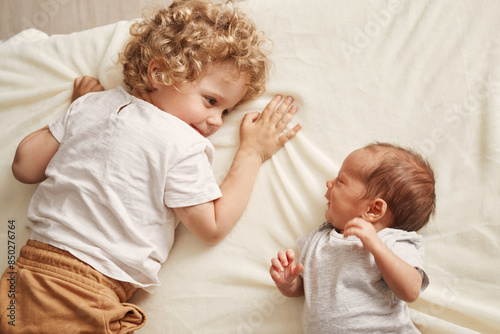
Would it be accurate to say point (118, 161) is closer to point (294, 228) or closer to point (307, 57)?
point (294, 228)

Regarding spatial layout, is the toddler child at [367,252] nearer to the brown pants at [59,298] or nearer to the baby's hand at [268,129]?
the baby's hand at [268,129]

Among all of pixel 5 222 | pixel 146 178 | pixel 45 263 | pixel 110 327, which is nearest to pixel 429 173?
pixel 146 178

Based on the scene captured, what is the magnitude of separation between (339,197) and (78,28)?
4.88 ft

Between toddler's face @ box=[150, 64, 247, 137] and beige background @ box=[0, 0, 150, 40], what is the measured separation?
0.92 meters

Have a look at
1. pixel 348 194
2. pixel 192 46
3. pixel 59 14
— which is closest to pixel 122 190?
pixel 192 46

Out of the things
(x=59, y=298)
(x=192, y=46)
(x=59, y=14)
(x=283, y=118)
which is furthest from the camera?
(x=59, y=14)

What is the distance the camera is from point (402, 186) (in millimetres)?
987

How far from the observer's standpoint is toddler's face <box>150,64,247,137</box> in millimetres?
1169

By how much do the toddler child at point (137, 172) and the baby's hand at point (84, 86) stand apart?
107 mm

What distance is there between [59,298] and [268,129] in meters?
0.67

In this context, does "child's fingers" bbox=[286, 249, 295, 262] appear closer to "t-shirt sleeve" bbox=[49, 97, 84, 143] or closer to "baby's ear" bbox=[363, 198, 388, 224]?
"baby's ear" bbox=[363, 198, 388, 224]

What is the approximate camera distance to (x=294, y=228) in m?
1.14

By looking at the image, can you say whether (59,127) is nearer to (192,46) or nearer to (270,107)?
(192,46)

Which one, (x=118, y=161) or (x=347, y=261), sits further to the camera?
(x=118, y=161)
